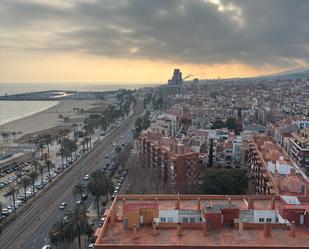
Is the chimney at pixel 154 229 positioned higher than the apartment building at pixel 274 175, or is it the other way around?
the chimney at pixel 154 229

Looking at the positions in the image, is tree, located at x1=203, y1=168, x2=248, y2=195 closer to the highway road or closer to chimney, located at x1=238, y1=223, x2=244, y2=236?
the highway road

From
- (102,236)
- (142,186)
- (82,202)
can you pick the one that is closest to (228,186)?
(142,186)

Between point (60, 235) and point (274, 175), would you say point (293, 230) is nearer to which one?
point (60, 235)

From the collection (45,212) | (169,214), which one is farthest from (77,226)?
(45,212)

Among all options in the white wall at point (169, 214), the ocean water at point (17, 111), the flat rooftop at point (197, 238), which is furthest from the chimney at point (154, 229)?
the ocean water at point (17, 111)

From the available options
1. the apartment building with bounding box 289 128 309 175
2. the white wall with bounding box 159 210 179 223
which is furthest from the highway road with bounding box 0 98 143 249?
the apartment building with bounding box 289 128 309 175

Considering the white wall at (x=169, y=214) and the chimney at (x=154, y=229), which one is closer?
the chimney at (x=154, y=229)

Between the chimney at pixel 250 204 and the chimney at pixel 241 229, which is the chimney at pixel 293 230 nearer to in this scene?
the chimney at pixel 241 229

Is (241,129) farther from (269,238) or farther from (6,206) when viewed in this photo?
(269,238)
